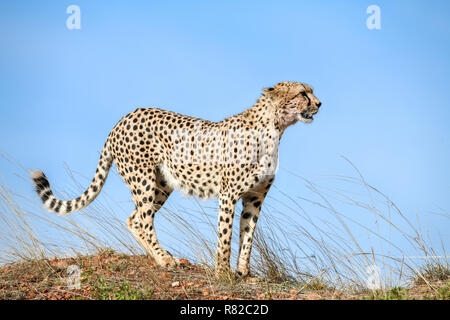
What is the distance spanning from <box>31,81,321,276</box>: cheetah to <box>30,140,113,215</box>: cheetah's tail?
0.01 m

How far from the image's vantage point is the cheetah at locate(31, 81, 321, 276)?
6.12m

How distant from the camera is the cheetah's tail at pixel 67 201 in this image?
271 inches

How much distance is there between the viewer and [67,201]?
696cm

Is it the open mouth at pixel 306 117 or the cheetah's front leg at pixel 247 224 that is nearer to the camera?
the open mouth at pixel 306 117

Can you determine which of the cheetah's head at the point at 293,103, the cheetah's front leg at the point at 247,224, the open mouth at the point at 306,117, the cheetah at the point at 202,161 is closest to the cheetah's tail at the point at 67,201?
the cheetah at the point at 202,161

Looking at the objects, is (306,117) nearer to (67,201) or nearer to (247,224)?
(247,224)

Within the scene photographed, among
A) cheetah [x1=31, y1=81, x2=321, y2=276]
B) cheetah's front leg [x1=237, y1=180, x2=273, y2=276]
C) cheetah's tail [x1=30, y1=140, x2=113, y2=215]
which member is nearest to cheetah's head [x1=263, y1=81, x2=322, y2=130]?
cheetah [x1=31, y1=81, x2=321, y2=276]

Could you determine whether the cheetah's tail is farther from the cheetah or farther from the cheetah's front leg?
the cheetah's front leg

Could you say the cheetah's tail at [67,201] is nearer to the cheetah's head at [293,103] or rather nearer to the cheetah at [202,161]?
the cheetah at [202,161]

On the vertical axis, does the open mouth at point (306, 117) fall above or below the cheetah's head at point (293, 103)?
below

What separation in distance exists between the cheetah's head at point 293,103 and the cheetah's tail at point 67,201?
2423 millimetres

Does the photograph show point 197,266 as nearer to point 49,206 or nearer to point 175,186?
point 175,186

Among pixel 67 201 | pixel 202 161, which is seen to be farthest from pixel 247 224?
pixel 67 201

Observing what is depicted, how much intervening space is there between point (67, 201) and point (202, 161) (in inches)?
76.0
